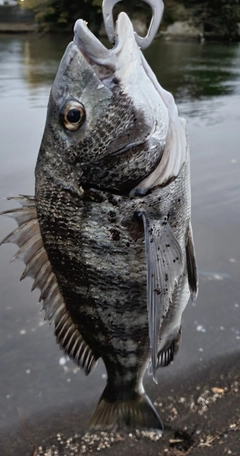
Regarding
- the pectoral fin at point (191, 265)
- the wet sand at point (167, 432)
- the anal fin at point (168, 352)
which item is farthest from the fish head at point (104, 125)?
the wet sand at point (167, 432)

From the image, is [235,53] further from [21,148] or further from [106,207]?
[106,207]

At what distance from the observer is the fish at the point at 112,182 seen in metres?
1.68

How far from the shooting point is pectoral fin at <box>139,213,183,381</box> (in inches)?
63.6

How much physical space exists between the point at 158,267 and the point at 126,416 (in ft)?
2.68

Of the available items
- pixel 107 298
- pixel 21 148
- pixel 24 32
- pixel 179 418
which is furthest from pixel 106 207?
pixel 24 32

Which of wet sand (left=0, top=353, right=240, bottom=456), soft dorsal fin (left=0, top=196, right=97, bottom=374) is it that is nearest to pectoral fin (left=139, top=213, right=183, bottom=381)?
soft dorsal fin (left=0, top=196, right=97, bottom=374)

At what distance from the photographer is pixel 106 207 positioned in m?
1.74

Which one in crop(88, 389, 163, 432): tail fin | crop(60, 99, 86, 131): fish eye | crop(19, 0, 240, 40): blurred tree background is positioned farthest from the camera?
crop(19, 0, 240, 40): blurred tree background

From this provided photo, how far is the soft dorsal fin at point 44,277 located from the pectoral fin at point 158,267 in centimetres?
46

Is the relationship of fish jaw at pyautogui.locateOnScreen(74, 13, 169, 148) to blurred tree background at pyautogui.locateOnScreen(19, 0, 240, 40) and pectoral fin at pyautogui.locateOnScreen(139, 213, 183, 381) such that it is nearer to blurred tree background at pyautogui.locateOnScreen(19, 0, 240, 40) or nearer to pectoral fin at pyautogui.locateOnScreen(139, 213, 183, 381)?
pectoral fin at pyautogui.locateOnScreen(139, 213, 183, 381)

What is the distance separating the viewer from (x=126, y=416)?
2.12m

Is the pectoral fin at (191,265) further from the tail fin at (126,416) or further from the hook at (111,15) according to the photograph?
the hook at (111,15)

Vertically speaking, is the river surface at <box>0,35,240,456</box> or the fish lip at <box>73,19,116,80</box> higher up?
the fish lip at <box>73,19,116,80</box>

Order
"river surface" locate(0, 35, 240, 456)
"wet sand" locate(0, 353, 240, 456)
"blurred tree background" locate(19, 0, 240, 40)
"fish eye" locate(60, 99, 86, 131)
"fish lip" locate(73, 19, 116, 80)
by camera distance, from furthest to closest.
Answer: "blurred tree background" locate(19, 0, 240, 40), "river surface" locate(0, 35, 240, 456), "wet sand" locate(0, 353, 240, 456), "fish eye" locate(60, 99, 86, 131), "fish lip" locate(73, 19, 116, 80)
